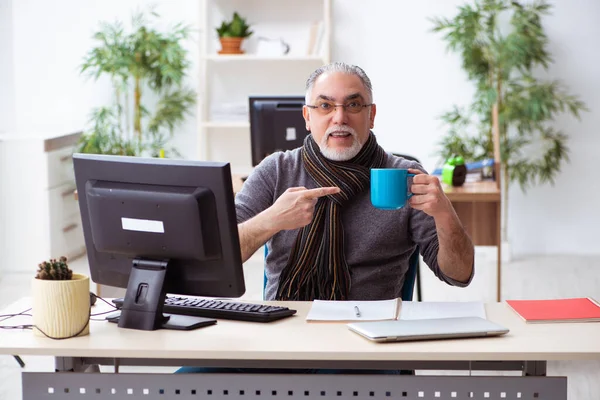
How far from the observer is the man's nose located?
8.08 ft

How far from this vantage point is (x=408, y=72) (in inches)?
242

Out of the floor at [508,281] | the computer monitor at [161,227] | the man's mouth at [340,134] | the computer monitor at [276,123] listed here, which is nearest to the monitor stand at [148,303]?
the computer monitor at [161,227]

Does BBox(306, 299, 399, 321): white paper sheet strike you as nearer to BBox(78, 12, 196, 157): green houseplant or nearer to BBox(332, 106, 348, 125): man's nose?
BBox(332, 106, 348, 125): man's nose

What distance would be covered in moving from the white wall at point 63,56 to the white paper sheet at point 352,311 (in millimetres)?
4314

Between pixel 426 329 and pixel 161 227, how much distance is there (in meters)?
0.62

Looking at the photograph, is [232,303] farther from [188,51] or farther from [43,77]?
[43,77]

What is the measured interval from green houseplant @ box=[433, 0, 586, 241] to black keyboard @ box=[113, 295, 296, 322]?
3.85m

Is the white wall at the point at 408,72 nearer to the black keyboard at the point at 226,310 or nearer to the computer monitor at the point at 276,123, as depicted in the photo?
the computer monitor at the point at 276,123

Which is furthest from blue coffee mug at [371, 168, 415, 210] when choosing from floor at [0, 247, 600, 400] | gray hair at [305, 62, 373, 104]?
floor at [0, 247, 600, 400]

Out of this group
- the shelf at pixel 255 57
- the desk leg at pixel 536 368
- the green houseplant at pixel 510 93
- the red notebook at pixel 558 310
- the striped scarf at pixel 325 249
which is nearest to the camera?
the desk leg at pixel 536 368

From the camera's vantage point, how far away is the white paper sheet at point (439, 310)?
206 cm

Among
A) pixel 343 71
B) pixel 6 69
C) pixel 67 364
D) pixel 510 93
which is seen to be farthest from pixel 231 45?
pixel 67 364

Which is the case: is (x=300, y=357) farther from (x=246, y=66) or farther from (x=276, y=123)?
(x=246, y=66)

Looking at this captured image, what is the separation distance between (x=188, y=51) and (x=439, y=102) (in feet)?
5.71
